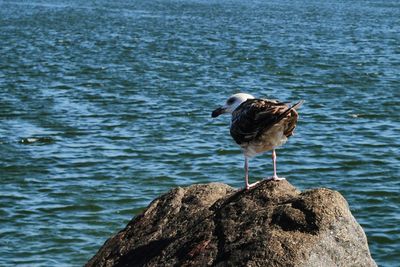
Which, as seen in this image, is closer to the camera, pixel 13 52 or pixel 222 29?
pixel 13 52

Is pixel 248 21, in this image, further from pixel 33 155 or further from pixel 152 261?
pixel 152 261

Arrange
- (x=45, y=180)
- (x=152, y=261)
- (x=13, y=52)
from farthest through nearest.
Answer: (x=13, y=52) < (x=45, y=180) < (x=152, y=261)

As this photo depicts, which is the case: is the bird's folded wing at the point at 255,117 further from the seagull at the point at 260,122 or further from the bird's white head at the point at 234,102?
the bird's white head at the point at 234,102

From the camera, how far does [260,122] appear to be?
894 centimetres

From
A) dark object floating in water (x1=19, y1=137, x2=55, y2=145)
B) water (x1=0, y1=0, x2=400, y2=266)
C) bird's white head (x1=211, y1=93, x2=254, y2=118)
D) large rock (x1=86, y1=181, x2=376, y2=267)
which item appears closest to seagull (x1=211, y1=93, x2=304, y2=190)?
bird's white head (x1=211, y1=93, x2=254, y2=118)

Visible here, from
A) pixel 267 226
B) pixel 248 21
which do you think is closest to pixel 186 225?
pixel 267 226

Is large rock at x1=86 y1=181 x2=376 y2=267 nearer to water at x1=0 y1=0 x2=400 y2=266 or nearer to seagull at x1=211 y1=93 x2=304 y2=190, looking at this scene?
seagull at x1=211 y1=93 x2=304 y2=190

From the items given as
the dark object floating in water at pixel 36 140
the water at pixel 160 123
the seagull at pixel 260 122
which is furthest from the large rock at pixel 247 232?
the dark object floating in water at pixel 36 140

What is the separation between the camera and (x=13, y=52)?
142ft

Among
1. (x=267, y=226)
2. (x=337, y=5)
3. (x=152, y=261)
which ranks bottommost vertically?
(x=337, y=5)

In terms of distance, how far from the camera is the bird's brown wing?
8.81 m

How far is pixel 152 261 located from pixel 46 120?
17476mm

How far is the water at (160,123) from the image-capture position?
1727cm

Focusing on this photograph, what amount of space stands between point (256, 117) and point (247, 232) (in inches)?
51.8
